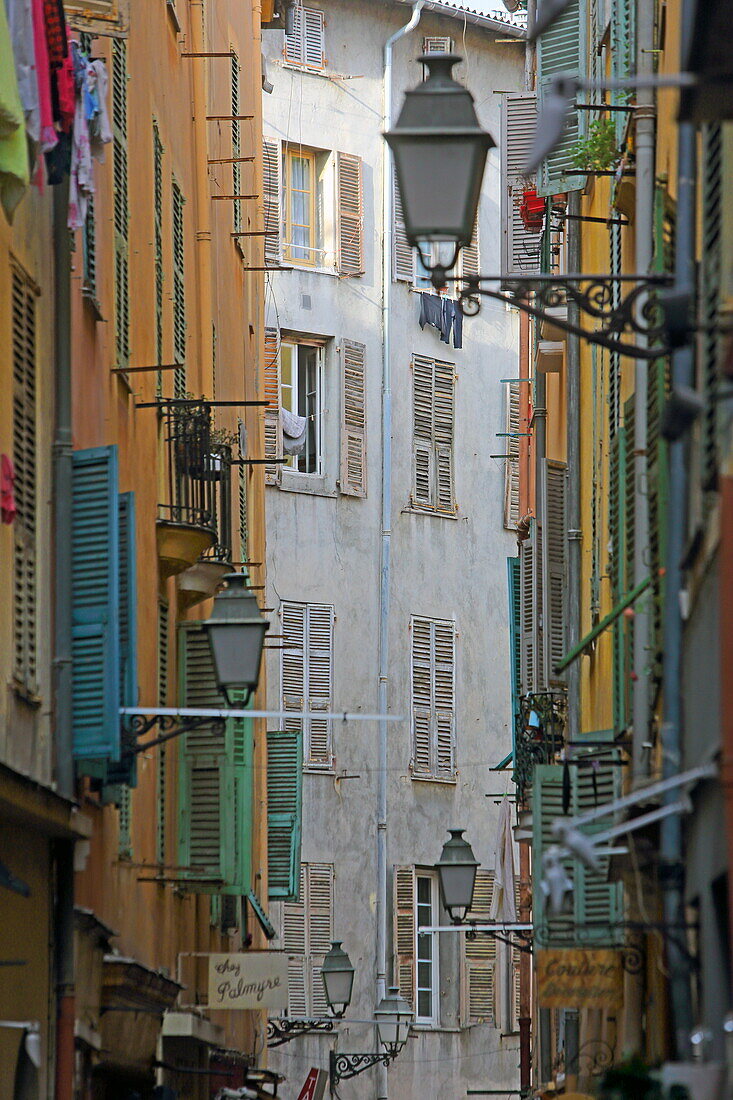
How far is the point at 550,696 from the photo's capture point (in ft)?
64.8

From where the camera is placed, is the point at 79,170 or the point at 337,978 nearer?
the point at 79,170

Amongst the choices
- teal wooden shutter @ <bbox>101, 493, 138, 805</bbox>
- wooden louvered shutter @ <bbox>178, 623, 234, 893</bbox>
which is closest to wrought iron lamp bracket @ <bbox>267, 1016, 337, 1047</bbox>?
wooden louvered shutter @ <bbox>178, 623, 234, 893</bbox>

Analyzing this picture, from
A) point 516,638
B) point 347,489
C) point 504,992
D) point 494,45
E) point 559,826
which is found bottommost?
point 504,992

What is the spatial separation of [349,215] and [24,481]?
23.0m

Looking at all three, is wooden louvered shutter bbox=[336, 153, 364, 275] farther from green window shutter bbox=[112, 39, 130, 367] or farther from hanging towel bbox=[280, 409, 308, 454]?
green window shutter bbox=[112, 39, 130, 367]

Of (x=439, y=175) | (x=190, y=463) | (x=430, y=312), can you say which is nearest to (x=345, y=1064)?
(x=430, y=312)

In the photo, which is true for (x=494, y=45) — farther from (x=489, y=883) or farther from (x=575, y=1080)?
(x=575, y=1080)

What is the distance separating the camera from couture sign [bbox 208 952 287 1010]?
1739 cm

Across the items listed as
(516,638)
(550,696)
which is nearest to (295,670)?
(516,638)

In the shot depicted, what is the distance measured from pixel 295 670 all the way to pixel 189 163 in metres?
13.0

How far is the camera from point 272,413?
32.0 m

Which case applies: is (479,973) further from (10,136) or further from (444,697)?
(10,136)

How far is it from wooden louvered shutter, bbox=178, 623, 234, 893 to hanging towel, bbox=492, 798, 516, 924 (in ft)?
45.3

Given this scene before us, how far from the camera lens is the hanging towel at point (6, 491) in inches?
431
